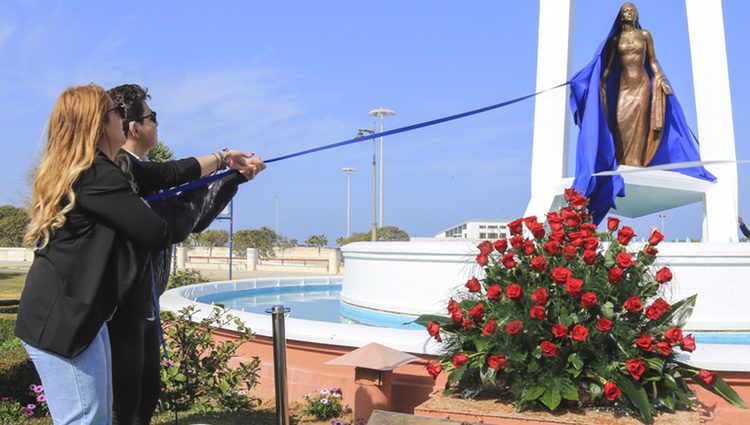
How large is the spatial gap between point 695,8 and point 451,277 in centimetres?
768

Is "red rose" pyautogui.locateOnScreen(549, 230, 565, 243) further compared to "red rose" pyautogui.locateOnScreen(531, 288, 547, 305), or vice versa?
"red rose" pyautogui.locateOnScreen(549, 230, 565, 243)

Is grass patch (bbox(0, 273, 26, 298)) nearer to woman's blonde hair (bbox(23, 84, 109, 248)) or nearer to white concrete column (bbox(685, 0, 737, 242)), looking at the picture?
white concrete column (bbox(685, 0, 737, 242))

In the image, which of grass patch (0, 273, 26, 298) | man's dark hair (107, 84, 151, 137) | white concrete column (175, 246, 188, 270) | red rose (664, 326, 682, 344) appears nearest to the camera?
man's dark hair (107, 84, 151, 137)

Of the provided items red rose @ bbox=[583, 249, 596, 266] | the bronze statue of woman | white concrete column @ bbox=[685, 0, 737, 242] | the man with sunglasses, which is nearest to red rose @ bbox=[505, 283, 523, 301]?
red rose @ bbox=[583, 249, 596, 266]

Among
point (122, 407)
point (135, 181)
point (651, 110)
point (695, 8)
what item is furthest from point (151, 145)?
point (695, 8)

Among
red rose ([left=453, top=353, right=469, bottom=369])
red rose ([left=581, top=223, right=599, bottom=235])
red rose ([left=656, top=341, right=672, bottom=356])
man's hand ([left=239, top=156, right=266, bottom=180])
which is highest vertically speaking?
man's hand ([left=239, top=156, right=266, bottom=180])

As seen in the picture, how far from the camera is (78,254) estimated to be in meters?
1.87

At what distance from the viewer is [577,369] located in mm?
2797

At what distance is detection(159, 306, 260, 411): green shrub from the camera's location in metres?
3.98

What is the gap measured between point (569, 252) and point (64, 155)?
220 centimetres

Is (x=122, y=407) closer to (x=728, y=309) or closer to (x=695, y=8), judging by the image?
(x=728, y=309)

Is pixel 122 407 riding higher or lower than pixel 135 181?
lower

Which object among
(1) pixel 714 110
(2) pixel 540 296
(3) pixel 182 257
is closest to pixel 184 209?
(2) pixel 540 296

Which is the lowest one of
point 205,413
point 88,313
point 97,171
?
point 205,413
